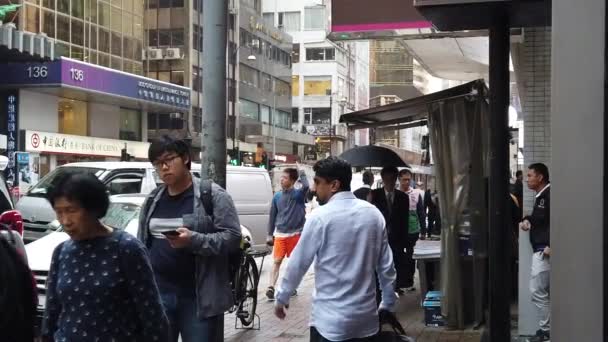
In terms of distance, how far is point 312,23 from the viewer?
86.2m

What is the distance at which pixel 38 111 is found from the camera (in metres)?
34.3

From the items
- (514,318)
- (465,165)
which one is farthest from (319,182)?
(514,318)

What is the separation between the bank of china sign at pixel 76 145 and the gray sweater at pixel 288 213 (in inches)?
954

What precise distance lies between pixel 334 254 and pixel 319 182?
0.46 meters

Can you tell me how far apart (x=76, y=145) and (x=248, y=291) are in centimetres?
2923

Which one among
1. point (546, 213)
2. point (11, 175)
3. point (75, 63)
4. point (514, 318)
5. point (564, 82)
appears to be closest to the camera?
point (564, 82)

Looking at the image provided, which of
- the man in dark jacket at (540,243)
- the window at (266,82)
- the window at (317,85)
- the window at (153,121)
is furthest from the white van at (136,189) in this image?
the window at (317,85)

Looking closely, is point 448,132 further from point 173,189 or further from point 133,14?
point 133,14

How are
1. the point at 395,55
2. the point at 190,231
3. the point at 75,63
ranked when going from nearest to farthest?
the point at 190,231, the point at 75,63, the point at 395,55

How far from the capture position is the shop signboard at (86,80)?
32.4 meters

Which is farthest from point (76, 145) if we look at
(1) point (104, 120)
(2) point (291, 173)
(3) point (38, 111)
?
(2) point (291, 173)

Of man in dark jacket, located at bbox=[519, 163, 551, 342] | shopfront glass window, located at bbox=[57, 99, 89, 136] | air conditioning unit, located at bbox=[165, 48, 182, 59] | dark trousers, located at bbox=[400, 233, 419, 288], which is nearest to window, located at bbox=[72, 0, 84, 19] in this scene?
shopfront glass window, located at bbox=[57, 99, 89, 136]

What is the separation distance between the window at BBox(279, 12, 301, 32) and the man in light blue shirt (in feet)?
277

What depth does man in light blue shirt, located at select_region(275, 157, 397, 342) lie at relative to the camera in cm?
402
